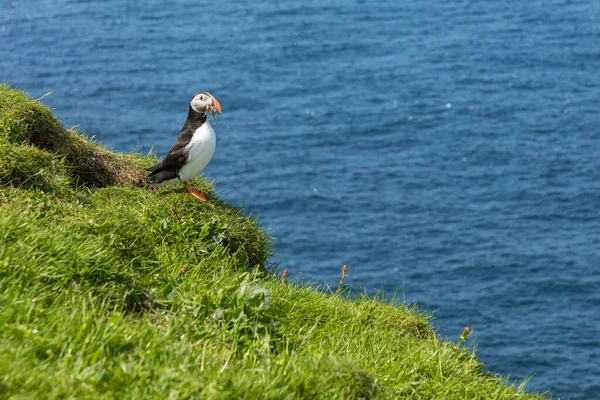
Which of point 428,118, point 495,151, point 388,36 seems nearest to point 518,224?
point 495,151

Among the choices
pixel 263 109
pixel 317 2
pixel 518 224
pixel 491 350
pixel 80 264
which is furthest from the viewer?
pixel 317 2

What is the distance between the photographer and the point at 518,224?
44.8m

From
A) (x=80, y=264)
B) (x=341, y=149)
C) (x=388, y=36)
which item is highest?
(x=80, y=264)

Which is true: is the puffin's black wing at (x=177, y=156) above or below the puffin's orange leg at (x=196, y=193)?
above

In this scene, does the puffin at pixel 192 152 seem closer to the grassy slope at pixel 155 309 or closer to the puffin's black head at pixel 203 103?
the puffin's black head at pixel 203 103

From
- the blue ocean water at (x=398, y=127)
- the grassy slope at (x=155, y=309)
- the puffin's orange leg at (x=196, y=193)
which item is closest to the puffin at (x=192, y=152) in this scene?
the puffin's orange leg at (x=196, y=193)

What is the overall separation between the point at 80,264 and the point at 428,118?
49.4m

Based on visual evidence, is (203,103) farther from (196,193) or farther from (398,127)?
(398,127)

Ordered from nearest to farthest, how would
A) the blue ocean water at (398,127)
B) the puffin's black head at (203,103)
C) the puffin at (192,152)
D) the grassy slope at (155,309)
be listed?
1. the grassy slope at (155,309)
2. the puffin at (192,152)
3. the puffin's black head at (203,103)
4. the blue ocean water at (398,127)

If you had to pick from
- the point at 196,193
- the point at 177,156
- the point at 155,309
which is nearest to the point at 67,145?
the point at 177,156

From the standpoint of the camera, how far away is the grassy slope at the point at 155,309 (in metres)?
5.15

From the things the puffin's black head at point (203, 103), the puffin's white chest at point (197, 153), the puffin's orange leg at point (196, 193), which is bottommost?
the puffin's orange leg at point (196, 193)

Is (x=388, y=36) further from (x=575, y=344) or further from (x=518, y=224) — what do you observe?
(x=575, y=344)

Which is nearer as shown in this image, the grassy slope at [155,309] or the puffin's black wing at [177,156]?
the grassy slope at [155,309]
